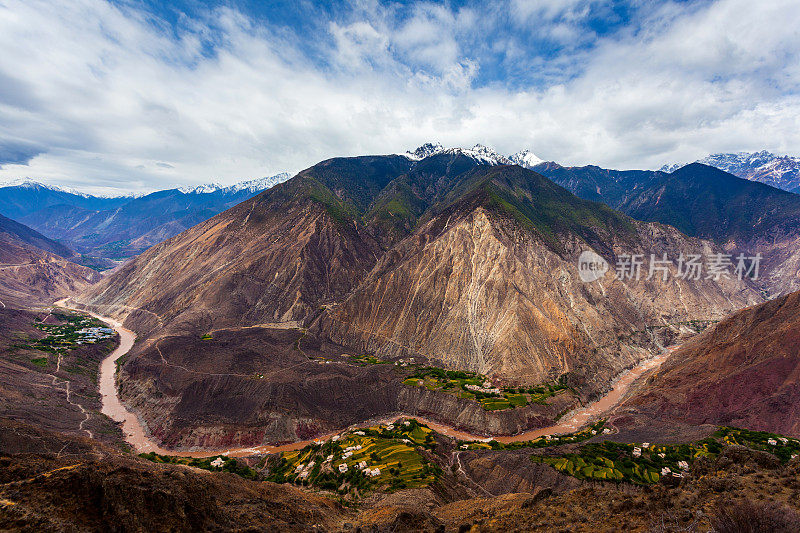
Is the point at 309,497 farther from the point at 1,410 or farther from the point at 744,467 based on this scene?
the point at 1,410

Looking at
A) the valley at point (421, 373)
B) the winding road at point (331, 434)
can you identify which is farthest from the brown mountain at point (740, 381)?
the winding road at point (331, 434)

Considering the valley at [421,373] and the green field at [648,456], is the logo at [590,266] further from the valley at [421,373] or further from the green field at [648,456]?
the green field at [648,456]

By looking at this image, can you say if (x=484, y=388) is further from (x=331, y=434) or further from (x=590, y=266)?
(x=590, y=266)

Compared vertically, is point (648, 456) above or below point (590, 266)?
below

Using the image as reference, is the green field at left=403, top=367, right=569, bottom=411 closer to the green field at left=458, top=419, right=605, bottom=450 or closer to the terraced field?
the green field at left=458, top=419, right=605, bottom=450

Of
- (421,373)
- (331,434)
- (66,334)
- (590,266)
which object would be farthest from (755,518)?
(66,334)

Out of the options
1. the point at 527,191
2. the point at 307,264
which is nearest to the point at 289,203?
the point at 307,264

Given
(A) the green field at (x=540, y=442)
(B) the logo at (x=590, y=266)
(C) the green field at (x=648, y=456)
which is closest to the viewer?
(C) the green field at (x=648, y=456)
